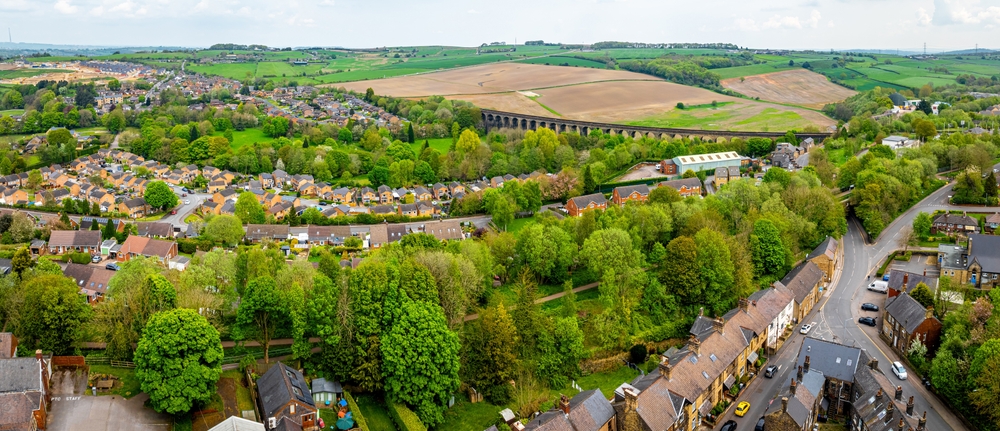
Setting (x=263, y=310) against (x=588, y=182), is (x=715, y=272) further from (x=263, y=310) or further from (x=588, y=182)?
(x=588, y=182)

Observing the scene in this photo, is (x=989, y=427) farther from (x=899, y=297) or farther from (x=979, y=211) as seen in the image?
(x=979, y=211)

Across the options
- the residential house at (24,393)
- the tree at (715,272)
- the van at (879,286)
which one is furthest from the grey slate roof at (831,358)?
the residential house at (24,393)

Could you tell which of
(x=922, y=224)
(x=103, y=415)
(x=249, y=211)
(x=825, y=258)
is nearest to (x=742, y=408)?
(x=825, y=258)

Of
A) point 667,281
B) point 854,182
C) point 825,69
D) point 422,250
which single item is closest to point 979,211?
point 854,182

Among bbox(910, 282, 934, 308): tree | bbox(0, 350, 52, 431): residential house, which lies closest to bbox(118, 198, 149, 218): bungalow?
A: bbox(0, 350, 52, 431): residential house

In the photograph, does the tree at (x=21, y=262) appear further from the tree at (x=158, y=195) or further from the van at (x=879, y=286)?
the van at (x=879, y=286)

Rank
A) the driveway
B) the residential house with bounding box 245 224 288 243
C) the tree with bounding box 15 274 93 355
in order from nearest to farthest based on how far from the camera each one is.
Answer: the driveway
the tree with bounding box 15 274 93 355
the residential house with bounding box 245 224 288 243

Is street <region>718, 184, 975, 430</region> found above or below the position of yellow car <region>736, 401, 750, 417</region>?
above

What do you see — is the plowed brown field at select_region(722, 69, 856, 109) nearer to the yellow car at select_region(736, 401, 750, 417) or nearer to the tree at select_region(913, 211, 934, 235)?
the tree at select_region(913, 211, 934, 235)
